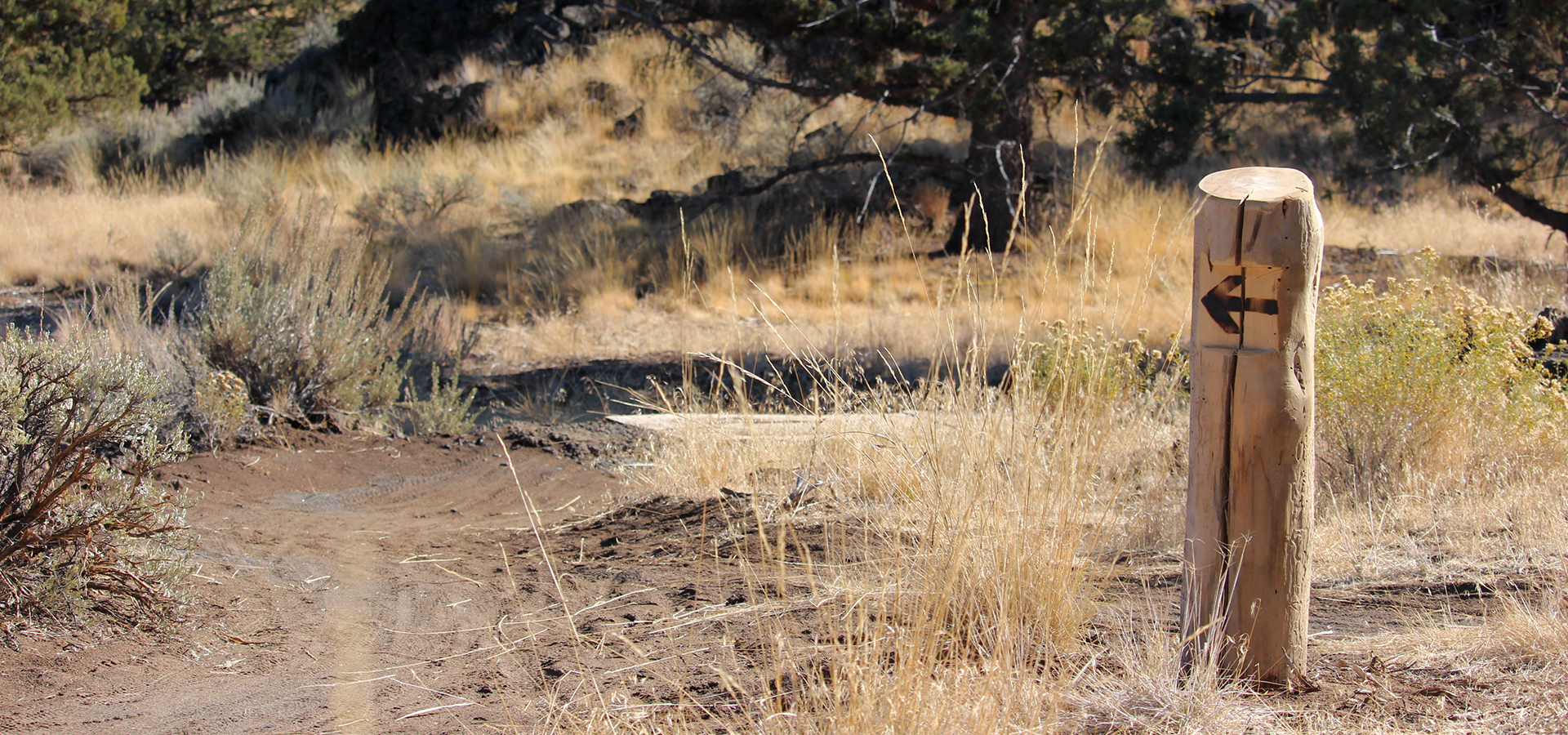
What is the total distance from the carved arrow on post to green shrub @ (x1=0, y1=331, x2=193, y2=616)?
2.97 meters

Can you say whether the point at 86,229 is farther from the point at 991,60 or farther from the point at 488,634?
the point at 488,634

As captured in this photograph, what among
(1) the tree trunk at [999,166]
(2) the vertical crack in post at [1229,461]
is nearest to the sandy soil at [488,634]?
(2) the vertical crack in post at [1229,461]

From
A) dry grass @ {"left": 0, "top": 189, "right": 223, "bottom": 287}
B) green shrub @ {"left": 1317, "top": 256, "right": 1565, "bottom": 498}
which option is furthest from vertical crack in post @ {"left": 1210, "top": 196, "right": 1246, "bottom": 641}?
dry grass @ {"left": 0, "top": 189, "right": 223, "bottom": 287}

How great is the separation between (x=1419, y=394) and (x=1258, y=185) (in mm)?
2493

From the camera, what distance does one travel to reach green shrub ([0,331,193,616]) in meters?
3.07

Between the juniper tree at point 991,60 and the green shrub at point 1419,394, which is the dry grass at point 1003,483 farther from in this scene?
the juniper tree at point 991,60

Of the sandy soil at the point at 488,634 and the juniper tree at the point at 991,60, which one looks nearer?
the sandy soil at the point at 488,634

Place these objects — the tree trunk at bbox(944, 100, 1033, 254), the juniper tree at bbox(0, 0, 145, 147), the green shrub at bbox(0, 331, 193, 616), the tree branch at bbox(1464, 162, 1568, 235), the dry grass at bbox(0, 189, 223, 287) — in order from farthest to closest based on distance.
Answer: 1. the juniper tree at bbox(0, 0, 145, 147)
2. the dry grass at bbox(0, 189, 223, 287)
3. the tree trunk at bbox(944, 100, 1033, 254)
4. the tree branch at bbox(1464, 162, 1568, 235)
5. the green shrub at bbox(0, 331, 193, 616)

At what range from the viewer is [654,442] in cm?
613

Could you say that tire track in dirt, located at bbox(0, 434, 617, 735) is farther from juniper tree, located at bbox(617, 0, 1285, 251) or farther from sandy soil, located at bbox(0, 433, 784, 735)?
juniper tree, located at bbox(617, 0, 1285, 251)

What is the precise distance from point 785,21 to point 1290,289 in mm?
7511

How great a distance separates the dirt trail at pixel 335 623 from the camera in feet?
8.74

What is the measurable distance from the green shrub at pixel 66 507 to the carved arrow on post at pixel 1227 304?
9.74 feet

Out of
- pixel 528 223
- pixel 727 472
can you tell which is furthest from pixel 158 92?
pixel 727 472
